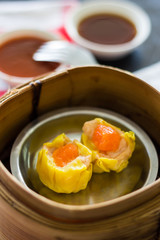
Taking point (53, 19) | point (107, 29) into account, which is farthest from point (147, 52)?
point (53, 19)

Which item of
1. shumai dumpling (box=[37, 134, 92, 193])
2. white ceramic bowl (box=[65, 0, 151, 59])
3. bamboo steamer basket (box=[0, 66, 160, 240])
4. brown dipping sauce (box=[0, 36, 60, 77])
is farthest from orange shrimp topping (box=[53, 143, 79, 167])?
white ceramic bowl (box=[65, 0, 151, 59])

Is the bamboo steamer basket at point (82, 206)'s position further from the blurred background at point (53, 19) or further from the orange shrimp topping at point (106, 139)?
the blurred background at point (53, 19)

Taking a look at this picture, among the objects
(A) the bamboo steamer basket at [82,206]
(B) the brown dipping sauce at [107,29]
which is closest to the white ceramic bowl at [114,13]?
(B) the brown dipping sauce at [107,29]

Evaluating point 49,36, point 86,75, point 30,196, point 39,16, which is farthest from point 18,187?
point 39,16

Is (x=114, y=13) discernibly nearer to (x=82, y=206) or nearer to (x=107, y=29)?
(x=107, y=29)

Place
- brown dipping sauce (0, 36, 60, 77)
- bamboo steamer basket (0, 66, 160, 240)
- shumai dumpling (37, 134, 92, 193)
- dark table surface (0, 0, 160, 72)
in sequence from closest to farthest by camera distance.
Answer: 1. bamboo steamer basket (0, 66, 160, 240)
2. shumai dumpling (37, 134, 92, 193)
3. brown dipping sauce (0, 36, 60, 77)
4. dark table surface (0, 0, 160, 72)

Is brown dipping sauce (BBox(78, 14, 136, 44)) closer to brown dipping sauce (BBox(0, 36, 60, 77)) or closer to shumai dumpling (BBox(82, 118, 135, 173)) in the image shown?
brown dipping sauce (BBox(0, 36, 60, 77))

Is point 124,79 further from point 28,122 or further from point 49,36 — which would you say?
point 49,36
